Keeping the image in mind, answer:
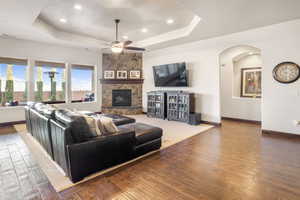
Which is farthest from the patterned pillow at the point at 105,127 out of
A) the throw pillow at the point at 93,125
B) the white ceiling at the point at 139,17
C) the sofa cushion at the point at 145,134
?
the white ceiling at the point at 139,17

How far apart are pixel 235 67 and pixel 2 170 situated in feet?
25.6

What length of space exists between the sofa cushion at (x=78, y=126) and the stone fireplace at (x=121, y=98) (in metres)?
5.52

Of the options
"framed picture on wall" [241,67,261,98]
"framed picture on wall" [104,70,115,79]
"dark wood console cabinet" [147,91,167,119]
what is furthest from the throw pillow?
"framed picture on wall" [241,67,261,98]

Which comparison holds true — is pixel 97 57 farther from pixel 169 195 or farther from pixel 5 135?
pixel 169 195

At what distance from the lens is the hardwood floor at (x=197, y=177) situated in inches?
79.2

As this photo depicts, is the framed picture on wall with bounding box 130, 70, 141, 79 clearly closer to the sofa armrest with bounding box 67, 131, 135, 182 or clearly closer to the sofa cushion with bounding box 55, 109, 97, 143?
the sofa armrest with bounding box 67, 131, 135, 182

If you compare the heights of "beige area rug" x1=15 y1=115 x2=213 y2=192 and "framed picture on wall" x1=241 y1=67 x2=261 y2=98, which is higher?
"framed picture on wall" x1=241 y1=67 x2=261 y2=98

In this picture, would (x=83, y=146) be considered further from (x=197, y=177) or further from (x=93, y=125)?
(x=197, y=177)

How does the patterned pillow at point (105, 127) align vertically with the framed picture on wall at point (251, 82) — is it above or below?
below

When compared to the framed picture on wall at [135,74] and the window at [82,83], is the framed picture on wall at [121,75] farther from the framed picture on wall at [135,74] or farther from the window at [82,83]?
the window at [82,83]

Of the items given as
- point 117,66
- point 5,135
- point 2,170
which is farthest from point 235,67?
point 5,135

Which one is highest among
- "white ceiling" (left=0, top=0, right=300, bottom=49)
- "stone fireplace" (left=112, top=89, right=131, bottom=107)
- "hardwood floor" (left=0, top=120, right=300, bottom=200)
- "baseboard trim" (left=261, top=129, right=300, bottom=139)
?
"white ceiling" (left=0, top=0, right=300, bottom=49)

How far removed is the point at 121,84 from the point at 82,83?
69.7 inches

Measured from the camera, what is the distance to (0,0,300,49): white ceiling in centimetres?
345
